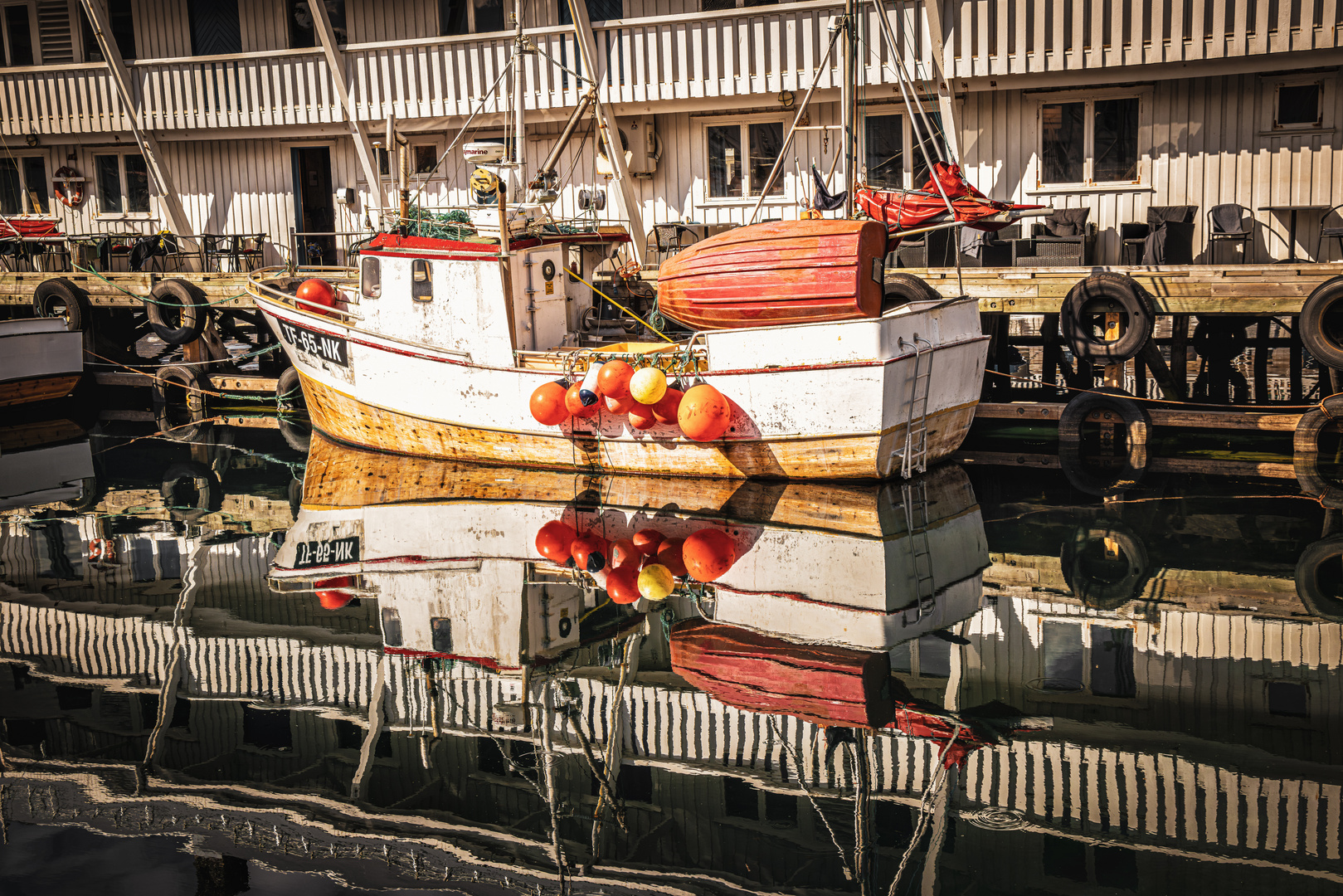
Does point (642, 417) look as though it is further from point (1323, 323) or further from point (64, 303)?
point (64, 303)

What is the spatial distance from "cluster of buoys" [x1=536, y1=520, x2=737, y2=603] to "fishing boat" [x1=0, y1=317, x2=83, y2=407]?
1026 centimetres

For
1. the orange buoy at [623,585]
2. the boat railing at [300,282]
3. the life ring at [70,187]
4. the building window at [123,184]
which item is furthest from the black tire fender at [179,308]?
the orange buoy at [623,585]

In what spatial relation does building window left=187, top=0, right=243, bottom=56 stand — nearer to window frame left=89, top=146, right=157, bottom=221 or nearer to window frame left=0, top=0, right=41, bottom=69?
window frame left=89, top=146, right=157, bottom=221

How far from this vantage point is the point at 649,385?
10750mm

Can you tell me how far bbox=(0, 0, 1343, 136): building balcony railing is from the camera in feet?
43.2

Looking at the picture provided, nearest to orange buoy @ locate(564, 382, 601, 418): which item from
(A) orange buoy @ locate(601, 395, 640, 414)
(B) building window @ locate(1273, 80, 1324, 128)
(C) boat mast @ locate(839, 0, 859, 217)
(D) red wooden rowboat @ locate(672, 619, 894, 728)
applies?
(A) orange buoy @ locate(601, 395, 640, 414)

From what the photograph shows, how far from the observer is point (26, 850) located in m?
5.25

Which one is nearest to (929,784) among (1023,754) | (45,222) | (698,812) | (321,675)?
(1023,754)

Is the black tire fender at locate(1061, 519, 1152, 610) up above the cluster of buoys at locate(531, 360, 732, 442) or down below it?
below

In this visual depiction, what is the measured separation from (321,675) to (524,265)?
5.83 metres

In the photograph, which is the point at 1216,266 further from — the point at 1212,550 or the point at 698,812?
the point at 698,812

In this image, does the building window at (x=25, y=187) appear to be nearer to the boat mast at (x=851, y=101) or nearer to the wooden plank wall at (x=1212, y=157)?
the boat mast at (x=851, y=101)

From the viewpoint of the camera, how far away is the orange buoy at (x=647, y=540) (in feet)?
30.1

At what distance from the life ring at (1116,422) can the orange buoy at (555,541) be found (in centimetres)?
522
